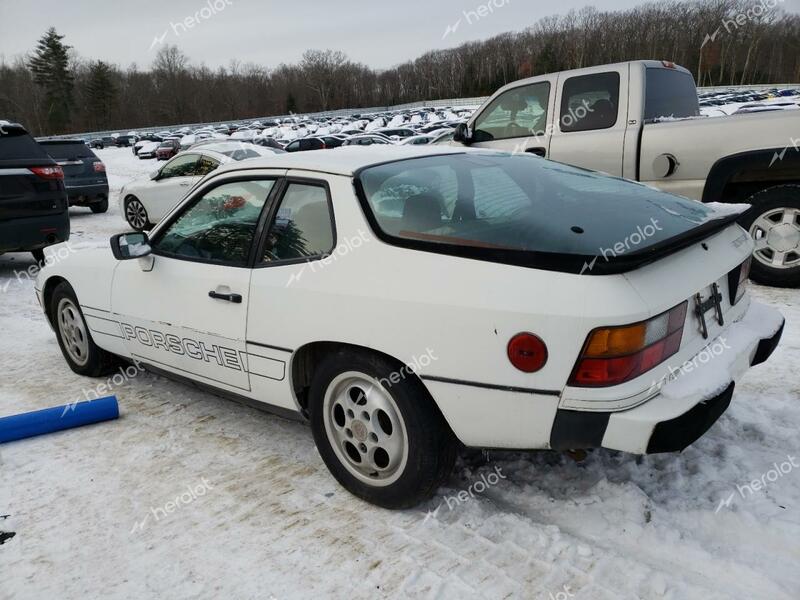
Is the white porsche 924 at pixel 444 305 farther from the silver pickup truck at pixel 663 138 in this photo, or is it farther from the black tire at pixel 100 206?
the black tire at pixel 100 206

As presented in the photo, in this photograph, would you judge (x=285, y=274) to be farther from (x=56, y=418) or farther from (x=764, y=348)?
(x=764, y=348)

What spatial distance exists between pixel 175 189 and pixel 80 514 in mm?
8806

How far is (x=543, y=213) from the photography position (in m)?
2.56

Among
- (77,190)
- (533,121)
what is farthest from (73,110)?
(533,121)

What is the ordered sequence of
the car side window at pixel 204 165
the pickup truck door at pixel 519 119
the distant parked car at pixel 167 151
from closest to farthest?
the pickup truck door at pixel 519 119 → the car side window at pixel 204 165 → the distant parked car at pixel 167 151

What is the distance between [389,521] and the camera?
2.60m

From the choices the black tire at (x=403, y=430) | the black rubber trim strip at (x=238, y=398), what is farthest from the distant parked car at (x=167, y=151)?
the black tire at (x=403, y=430)

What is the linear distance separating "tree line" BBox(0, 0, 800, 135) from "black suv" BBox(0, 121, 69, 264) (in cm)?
6604

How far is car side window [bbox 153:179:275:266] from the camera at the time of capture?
305 cm

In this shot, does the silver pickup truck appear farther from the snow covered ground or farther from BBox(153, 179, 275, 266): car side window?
BBox(153, 179, 275, 266): car side window

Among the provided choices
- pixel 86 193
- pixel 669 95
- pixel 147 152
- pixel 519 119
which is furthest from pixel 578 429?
pixel 147 152

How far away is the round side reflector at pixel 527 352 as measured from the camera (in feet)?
6.87

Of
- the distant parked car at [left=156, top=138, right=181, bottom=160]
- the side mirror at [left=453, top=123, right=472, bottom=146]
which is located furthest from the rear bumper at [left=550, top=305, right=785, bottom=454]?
the distant parked car at [left=156, top=138, right=181, bottom=160]

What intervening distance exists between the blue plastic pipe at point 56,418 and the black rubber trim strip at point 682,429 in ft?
10.2
